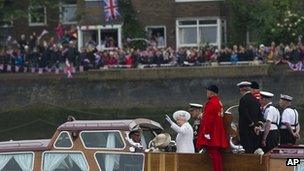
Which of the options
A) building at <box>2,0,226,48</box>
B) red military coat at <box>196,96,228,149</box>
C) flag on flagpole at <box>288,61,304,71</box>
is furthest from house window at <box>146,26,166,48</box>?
red military coat at <box>196,96,228,149</box>

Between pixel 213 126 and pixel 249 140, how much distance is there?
39.9 inches

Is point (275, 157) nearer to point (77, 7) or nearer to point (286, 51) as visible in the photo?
point (286, 51)

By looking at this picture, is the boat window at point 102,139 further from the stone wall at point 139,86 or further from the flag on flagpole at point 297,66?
the flag on flagpole at point 297,66

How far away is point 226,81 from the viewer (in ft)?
135

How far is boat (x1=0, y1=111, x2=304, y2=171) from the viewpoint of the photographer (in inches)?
712

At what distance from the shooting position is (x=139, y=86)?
139 feet

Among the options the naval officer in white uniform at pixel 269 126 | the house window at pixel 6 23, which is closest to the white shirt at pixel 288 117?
the naval officer in white uniform at pixel 269 126

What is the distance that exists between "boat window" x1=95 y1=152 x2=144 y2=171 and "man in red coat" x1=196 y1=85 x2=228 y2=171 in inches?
45.2

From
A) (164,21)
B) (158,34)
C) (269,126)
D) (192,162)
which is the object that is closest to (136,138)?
(192,162)

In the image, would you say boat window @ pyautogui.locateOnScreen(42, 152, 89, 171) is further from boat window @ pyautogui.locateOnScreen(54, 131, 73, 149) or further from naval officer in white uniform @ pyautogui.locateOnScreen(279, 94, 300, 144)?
naval officer in white uniform @ pyautogui.locateOnScreen(279, 94, 300, 144)

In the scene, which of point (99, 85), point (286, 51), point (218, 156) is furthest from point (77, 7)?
point (218, 156)

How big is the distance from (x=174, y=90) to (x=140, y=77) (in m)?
1.49

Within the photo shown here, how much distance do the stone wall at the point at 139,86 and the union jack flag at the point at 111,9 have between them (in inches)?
301

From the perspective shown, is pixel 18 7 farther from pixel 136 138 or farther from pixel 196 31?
pixel 136 138
